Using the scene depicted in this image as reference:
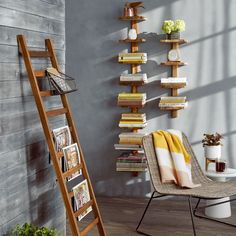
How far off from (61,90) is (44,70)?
0.23 m

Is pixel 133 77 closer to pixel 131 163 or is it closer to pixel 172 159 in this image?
pixel 131 163

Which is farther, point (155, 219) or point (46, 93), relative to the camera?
point (155, 219)

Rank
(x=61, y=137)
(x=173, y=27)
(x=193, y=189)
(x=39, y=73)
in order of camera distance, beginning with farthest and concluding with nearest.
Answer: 1. (x=173, y=27)
2. (x=193, y=189)
3. (x=61, y=137)
4. (x=39, y=73)

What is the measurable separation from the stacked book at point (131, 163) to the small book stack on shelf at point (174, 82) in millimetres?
808

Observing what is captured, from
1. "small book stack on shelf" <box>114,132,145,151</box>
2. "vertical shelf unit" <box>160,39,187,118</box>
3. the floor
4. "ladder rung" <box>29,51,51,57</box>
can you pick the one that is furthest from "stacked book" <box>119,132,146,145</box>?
"ladder rung" <box>29,51,51,57</box>

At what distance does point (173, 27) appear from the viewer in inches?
200

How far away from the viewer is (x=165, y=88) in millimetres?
5312

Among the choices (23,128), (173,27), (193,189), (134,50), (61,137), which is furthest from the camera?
(134,50)

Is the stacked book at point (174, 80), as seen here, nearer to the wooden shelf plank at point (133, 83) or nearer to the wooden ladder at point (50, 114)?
the wooden shelf plank at point (133, 83)

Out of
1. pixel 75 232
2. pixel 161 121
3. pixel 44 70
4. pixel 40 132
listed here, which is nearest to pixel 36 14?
pixel 44 70

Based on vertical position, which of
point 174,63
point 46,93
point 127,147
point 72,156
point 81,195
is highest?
point 174,63

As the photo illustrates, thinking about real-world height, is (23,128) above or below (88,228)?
above

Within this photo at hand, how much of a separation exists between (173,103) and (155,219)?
122 centimetres

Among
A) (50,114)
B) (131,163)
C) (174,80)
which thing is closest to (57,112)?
(50,114)
